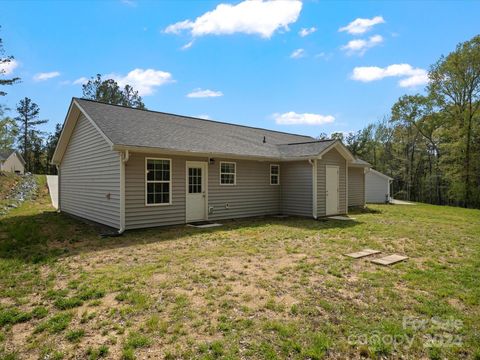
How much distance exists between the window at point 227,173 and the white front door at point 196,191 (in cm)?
77

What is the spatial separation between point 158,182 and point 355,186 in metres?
12.6

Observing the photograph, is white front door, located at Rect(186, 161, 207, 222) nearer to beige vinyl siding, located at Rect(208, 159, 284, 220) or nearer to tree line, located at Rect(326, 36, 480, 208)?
beige vinyl siding, located at Rect(208, 159, 284, 220)

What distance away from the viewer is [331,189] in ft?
40.1

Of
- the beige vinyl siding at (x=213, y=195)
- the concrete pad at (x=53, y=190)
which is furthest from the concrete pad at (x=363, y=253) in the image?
the concrete pad at (x=53, y=190)

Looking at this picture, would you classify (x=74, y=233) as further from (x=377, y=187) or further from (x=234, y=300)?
(x=377, y=187)

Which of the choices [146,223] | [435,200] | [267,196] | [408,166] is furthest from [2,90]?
[435,200]

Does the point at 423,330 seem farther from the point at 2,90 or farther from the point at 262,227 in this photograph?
the point at 2,90

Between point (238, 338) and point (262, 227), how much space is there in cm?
650

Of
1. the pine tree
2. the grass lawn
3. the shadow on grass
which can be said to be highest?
the pine tree

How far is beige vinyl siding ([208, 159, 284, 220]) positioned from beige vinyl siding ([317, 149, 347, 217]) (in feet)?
5.91

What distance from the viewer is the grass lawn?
274 cm

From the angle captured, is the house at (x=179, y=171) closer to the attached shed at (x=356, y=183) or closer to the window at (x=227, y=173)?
the window at (x=227, y=173)

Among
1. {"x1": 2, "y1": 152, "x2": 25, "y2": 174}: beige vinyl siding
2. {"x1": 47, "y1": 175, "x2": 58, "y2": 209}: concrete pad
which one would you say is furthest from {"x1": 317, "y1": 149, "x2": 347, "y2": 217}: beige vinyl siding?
{"x1": 2, "y1": 152, "x2": 25, "y2": 174}: beige vinyl siding

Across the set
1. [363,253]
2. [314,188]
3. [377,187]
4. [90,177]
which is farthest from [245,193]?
[377,187]
